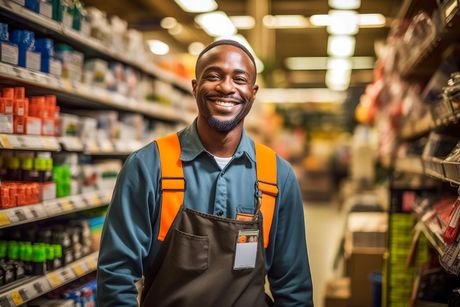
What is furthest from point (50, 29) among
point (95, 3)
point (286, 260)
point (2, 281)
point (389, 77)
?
point (95, 3)

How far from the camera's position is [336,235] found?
8.77 metres

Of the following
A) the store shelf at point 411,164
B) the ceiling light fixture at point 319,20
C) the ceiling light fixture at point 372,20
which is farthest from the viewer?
the ceiling light fixture at point 319,20

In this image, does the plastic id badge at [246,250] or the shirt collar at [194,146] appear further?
the shirt collar at [194,146]

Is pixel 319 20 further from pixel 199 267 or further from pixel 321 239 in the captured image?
pixel 199 267

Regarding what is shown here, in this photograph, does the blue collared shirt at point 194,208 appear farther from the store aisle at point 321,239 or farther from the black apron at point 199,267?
the store aisle at point 321,239

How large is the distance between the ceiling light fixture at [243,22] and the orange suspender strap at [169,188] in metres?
9.32

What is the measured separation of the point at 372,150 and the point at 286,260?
6.23m

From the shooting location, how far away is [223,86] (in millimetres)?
2123

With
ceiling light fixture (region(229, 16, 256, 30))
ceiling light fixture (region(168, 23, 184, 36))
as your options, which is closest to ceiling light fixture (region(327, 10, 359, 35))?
ceiling light fixture (region(229, 16, 256, 30))

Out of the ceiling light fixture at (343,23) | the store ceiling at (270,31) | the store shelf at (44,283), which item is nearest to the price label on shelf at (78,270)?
the store shelf at (44,283)

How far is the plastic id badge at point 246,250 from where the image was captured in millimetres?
2041

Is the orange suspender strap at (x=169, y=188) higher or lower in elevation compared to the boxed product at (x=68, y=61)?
lower

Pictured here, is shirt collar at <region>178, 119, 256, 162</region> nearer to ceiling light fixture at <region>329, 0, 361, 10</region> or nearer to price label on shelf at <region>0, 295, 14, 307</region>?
price label on shelf at <region>0, 295, 14, 307</region>

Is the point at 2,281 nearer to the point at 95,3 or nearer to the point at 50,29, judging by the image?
the point at 50,29
